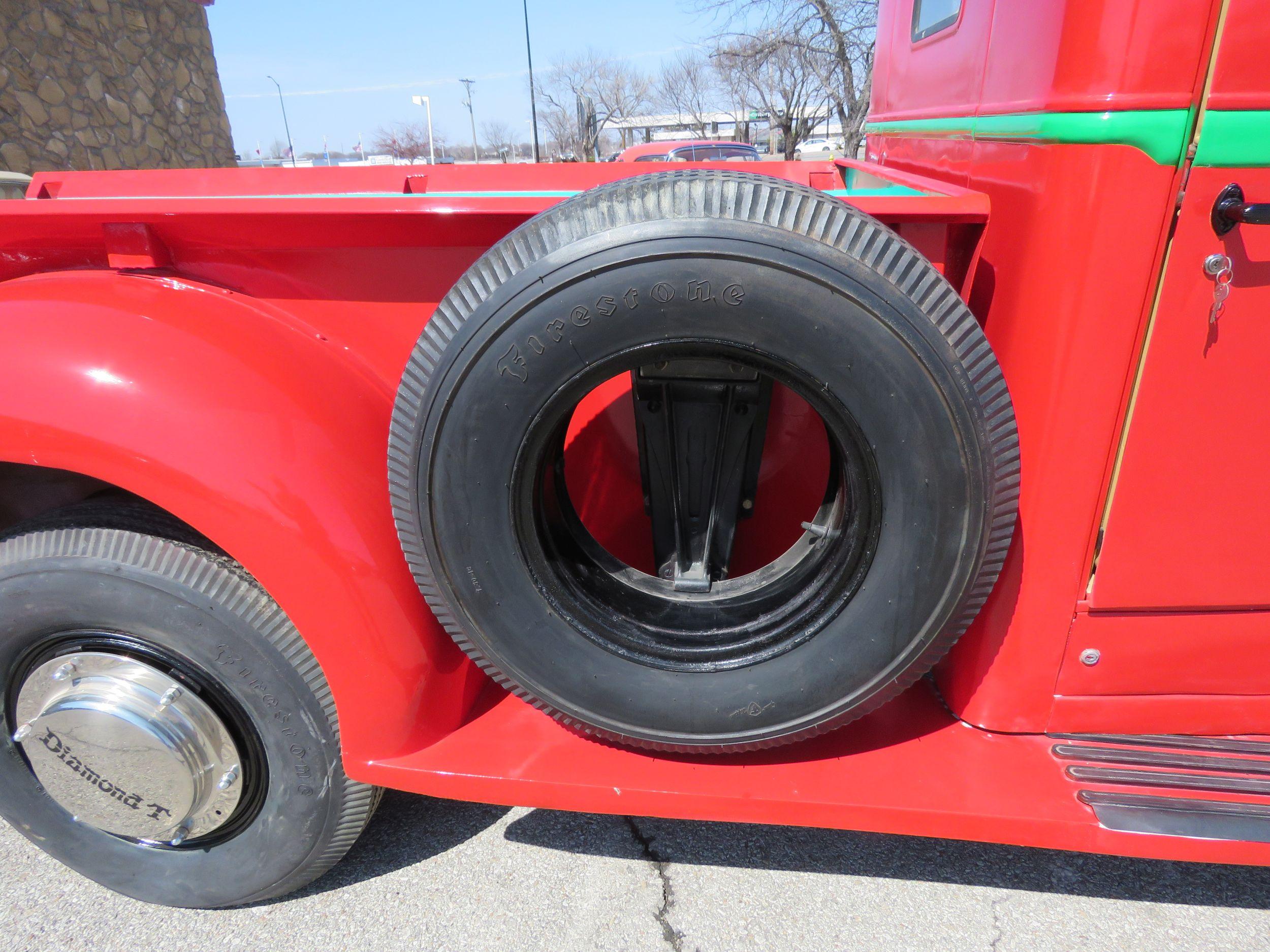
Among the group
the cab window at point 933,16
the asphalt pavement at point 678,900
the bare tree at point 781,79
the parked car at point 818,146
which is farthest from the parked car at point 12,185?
the parked car at point 818,146

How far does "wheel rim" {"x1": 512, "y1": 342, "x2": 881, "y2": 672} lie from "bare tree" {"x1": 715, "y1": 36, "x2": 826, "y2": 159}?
1938cm

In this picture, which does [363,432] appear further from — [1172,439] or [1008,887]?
[1008,887]

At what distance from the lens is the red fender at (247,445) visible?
1251 millimetres

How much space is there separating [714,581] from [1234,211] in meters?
1.04

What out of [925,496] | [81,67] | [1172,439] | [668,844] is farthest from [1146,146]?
[81,67]

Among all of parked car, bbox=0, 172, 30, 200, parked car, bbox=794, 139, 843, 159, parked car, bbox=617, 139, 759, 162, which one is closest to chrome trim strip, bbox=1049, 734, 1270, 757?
parked car, bbox=0, 172, 30, 200

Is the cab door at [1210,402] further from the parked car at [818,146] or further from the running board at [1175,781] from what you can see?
the parked car at [818,146]

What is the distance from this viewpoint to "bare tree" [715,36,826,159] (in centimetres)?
1870

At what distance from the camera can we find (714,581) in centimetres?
157

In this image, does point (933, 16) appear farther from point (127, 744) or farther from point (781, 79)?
point (781, 79)

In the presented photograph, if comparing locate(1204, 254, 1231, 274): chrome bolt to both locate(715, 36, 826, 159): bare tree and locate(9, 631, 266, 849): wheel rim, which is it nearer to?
locate(9, 631, 266, 849): wheel rim

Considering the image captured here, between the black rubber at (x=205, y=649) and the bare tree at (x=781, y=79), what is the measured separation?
19717mm

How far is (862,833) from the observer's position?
5.85 ft

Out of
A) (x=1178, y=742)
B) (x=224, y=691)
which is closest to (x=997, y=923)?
(x=1178, y=742)
